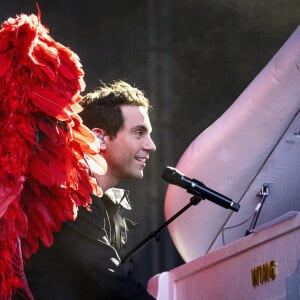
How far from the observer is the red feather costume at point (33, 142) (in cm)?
178

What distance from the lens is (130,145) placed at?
113 inches

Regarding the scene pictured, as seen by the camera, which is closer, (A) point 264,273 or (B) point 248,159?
(A) point 264,273

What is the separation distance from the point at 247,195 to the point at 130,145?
675mm

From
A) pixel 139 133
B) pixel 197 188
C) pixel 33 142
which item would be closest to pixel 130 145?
pixel 139 133

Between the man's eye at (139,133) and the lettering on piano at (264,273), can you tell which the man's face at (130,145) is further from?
the lettering on piano at (264,273)

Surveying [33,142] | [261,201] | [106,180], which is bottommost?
[33,142]

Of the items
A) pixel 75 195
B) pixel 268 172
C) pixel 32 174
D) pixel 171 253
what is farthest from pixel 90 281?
pixel 171 253

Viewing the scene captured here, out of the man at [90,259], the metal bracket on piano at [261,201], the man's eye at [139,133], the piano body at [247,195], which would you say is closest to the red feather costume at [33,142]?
the man at [90,259]

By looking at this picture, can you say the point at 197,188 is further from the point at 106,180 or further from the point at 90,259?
the point at 106,180

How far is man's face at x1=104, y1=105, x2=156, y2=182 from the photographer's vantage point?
2811mm

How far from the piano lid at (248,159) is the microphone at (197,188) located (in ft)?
0.38

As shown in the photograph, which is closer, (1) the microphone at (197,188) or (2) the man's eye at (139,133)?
(1) the microphone at (197,188)

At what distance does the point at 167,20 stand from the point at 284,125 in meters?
1.46

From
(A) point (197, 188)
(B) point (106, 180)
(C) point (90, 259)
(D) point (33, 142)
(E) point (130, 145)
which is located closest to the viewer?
(D) point (33, 142)
